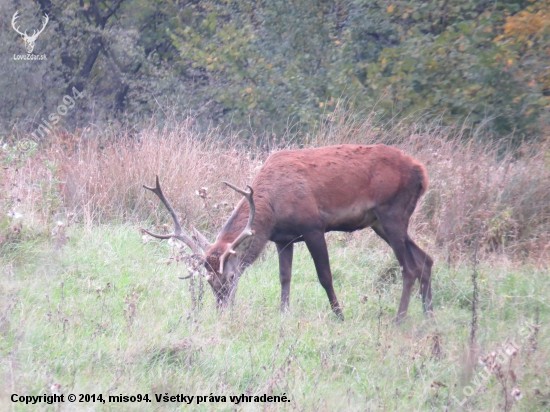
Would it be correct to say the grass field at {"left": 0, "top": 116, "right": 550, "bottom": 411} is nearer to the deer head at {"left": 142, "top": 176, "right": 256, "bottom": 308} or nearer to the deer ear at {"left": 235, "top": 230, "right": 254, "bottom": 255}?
the deer head at {"left": 142, "top": 176, "right": 256, "bottom": 308}

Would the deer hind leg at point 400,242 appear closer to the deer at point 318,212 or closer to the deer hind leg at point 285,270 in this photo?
the deer at point 318,212

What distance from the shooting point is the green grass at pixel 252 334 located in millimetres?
4438

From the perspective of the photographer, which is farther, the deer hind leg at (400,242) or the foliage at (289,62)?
the foliage at (289,62)

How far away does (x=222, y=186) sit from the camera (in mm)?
9633

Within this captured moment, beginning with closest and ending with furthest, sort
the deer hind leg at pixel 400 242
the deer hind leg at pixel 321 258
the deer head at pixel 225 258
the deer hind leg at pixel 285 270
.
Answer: the deer head at pixel 225 258
the deer hind leg at pixel 321 258
the deer hind leg at pixel 285 270
the deer hind leg at pixel 400 242

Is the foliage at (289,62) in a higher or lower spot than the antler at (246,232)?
lower

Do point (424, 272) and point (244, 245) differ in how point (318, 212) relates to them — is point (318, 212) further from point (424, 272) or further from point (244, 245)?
point (424, 272)

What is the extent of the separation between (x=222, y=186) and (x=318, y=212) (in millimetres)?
3345

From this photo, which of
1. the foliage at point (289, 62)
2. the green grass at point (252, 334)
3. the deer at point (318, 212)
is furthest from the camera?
the foliage at point (289, 62)

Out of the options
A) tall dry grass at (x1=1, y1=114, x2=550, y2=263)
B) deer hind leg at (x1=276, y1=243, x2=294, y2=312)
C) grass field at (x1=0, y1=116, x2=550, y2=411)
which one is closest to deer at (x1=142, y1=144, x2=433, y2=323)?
deer hind leg at (x1=276, y1=243, x2=294, y2=312)

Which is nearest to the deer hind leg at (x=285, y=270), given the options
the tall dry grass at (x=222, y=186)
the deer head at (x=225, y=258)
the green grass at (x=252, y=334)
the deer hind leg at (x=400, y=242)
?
the green grass at (x=252, y=334)

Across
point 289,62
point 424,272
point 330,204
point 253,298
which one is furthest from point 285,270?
point 289,62

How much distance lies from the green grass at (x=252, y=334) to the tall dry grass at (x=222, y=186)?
0.80 metres

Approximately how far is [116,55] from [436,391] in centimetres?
1679
